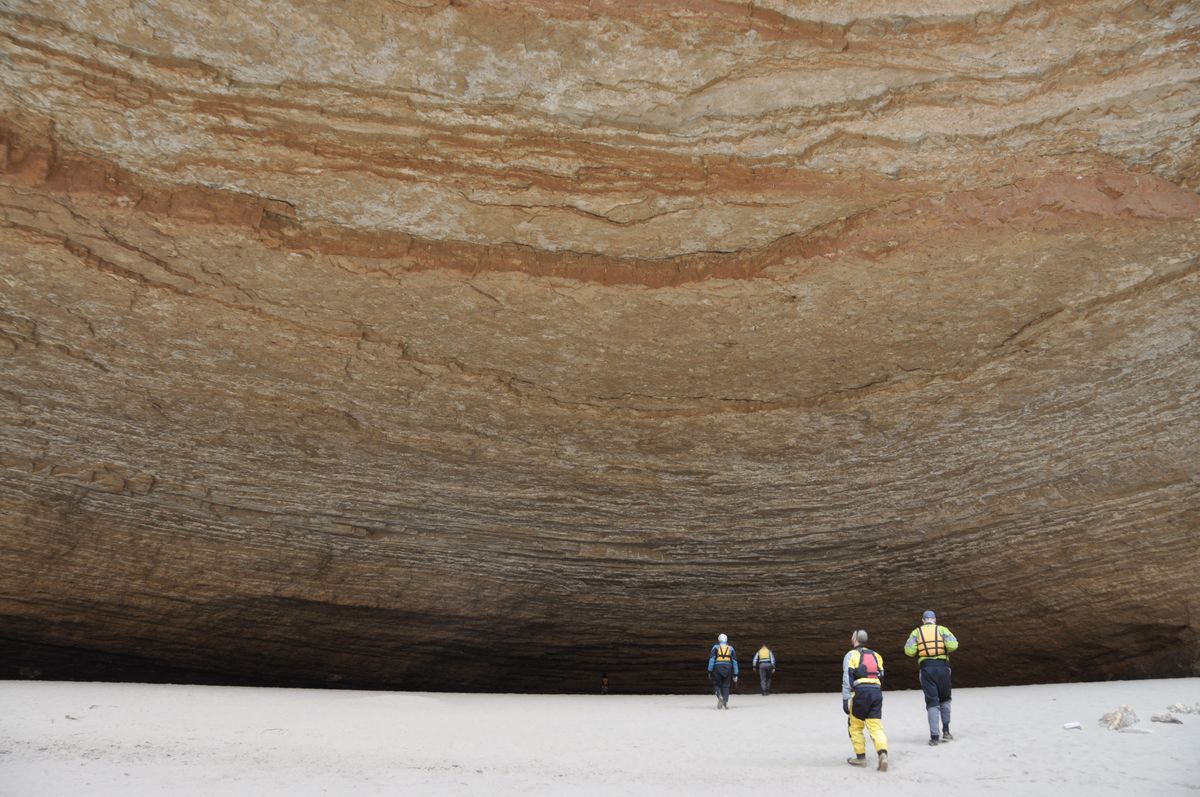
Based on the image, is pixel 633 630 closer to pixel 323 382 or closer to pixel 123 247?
pixel 323 382

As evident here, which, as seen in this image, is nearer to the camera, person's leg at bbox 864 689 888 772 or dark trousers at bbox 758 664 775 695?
person's leg at bbox 864 689 888 772

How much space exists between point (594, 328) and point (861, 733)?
4.43m

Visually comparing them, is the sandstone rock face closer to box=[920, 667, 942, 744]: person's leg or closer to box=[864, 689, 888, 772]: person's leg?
box=[920, 667, 942, 744]: person's leg

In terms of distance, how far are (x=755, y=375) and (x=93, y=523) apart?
7915 millimetres

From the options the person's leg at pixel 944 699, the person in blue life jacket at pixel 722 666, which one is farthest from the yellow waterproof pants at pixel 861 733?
the person in blue life jacket at pixel 722 666

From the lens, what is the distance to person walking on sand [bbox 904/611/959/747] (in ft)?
20.4

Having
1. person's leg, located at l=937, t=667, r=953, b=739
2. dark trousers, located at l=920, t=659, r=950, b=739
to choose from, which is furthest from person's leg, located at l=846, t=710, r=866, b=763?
person's leg, located at l=937, t=667, r=953, b=739

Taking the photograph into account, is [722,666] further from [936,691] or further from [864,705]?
[864,705]

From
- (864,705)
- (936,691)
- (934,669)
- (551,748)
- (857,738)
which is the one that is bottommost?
(551,748)

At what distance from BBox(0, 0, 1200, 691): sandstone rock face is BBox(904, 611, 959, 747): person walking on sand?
3.14m

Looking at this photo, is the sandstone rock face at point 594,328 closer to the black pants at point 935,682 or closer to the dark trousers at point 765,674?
A: the dark trousers at point 765,674

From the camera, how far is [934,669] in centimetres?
631

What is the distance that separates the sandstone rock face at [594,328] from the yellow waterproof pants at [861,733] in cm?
389

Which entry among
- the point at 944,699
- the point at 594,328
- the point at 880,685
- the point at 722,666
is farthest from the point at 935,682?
the point at 594,328
